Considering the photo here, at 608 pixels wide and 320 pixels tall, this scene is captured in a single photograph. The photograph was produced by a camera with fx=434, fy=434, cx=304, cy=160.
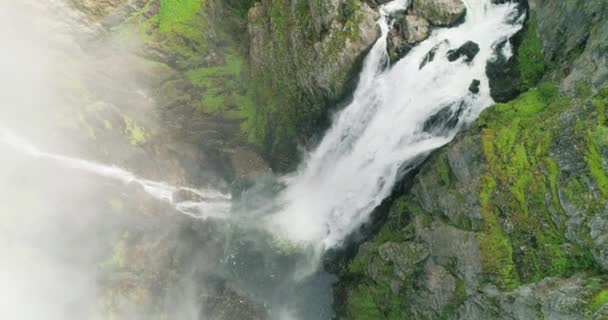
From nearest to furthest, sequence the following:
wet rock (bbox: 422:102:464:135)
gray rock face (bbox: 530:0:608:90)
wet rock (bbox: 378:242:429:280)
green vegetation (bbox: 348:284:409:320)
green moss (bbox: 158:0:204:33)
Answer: gray rock face (bbox: 530:0:608:90), wet rock (bbox: 378:242:429:280), wet rock (bbox: 422:102:464:135), green vegetation (bbox: 348:284:409:320), green moss (bbox: 158:0:204:33)

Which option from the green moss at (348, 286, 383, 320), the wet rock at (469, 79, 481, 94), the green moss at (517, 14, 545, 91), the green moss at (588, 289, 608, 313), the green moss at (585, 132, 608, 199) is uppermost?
the wet rock at (469, 79, 481, 94)

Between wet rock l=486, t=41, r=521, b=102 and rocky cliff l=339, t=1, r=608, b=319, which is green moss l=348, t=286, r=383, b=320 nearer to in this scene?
rocky cliff l=339, t=1, r=608, b=319

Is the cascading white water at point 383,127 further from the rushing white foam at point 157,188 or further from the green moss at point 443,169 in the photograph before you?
the rushing white foam at point 157,188

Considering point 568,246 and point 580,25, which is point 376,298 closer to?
point 568,246

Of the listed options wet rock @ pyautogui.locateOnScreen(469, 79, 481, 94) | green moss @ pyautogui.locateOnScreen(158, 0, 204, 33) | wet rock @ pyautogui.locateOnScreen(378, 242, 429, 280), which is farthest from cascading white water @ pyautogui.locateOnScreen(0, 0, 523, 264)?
green moss @ pyautogui.locateOnScreen(158, 0, 204, 33)

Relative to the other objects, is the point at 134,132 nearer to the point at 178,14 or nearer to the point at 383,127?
the point at 178,14

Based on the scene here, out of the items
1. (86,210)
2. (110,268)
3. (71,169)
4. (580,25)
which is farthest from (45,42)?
(580,25)
